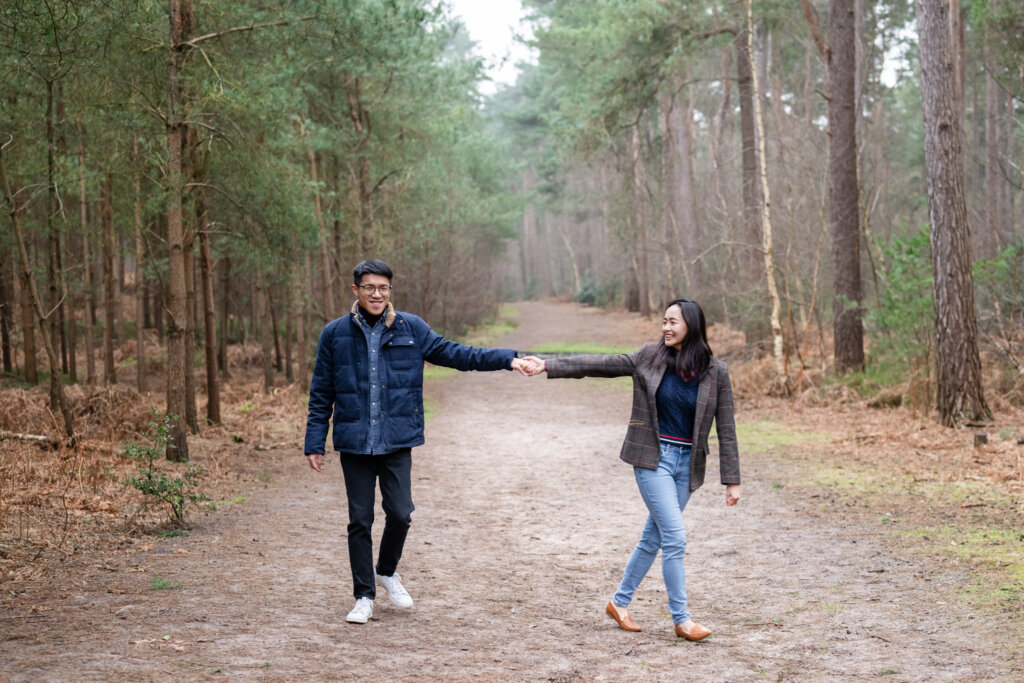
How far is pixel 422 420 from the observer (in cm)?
538

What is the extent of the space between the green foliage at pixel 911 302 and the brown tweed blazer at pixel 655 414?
884cm

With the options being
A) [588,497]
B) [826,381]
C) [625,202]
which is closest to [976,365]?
[826,381]

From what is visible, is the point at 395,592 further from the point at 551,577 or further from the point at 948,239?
the point at 948,239

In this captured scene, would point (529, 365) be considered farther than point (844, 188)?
No

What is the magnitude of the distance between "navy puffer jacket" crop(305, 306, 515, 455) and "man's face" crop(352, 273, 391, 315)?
0.25 ft

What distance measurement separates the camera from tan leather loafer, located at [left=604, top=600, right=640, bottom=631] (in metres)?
5.38

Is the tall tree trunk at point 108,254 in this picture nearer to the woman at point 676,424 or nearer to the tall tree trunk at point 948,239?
the woman at point 676,424

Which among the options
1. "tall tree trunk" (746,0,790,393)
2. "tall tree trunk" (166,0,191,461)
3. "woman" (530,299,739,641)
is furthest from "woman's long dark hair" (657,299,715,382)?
"tall tree trunk" (746,0,790,393)

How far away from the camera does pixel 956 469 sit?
966cm

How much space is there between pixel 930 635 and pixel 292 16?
31.7ft

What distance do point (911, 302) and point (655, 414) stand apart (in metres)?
9.47

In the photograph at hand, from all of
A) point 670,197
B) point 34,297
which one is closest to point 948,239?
point 34,297

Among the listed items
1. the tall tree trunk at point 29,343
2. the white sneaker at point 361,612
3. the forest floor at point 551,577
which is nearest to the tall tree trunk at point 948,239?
the forest floor at point 551,577

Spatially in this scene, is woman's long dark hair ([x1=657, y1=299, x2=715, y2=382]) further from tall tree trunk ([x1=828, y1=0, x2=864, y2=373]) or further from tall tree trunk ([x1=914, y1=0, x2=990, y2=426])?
tall tree trunk ([x1=828, y1=0, x2=864, y2=373])
